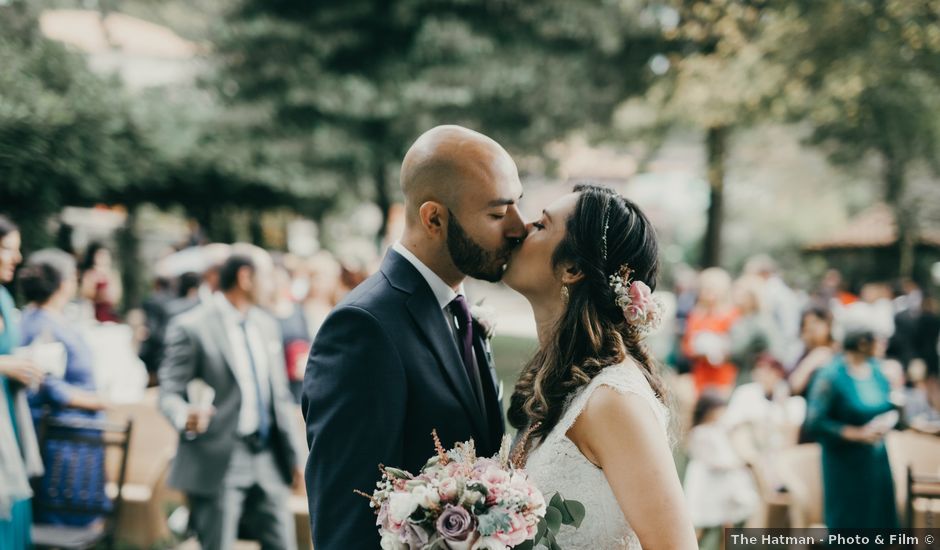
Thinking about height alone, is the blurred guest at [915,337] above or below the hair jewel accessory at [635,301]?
below

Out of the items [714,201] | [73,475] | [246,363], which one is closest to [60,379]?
[73,475]

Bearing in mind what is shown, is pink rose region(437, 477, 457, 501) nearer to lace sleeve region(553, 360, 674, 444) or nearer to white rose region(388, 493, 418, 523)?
white rose region(388, 493, 418, 523)

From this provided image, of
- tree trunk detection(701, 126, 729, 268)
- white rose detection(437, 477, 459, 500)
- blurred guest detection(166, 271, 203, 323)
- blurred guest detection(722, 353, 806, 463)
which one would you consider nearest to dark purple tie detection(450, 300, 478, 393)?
white rose detection(437, 477, 459, 500)

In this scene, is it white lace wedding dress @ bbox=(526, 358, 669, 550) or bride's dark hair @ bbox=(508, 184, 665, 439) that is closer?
white lace wedding dress @ bbox=(526, 358, 669, 550)

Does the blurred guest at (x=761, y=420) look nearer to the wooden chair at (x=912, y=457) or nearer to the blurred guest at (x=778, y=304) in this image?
the wooden chair at (x=912, y=457)

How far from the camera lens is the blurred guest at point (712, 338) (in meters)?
9.30

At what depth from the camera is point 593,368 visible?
2.74 m

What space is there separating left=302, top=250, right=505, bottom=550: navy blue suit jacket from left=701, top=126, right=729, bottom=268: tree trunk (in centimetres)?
1567

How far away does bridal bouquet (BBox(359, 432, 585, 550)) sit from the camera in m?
2.04

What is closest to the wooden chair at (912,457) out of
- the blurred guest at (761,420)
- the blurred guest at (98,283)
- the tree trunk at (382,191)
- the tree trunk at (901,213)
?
the blurred guest at (761,420)

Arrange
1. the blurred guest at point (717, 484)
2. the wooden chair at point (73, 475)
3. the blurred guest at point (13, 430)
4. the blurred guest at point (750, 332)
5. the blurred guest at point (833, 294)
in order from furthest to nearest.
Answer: the blurred guest at point (833, 294) → the blurred guest at point (750, 332) → the blurred guest at point (717, 484) → the wooden chair at point (73, 475) → the blurred guest at point (13, 430)

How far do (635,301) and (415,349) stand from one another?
755mm

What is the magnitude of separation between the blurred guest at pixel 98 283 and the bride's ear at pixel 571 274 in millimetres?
7372

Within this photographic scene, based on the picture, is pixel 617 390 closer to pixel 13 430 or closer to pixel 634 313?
pixel 634 313
